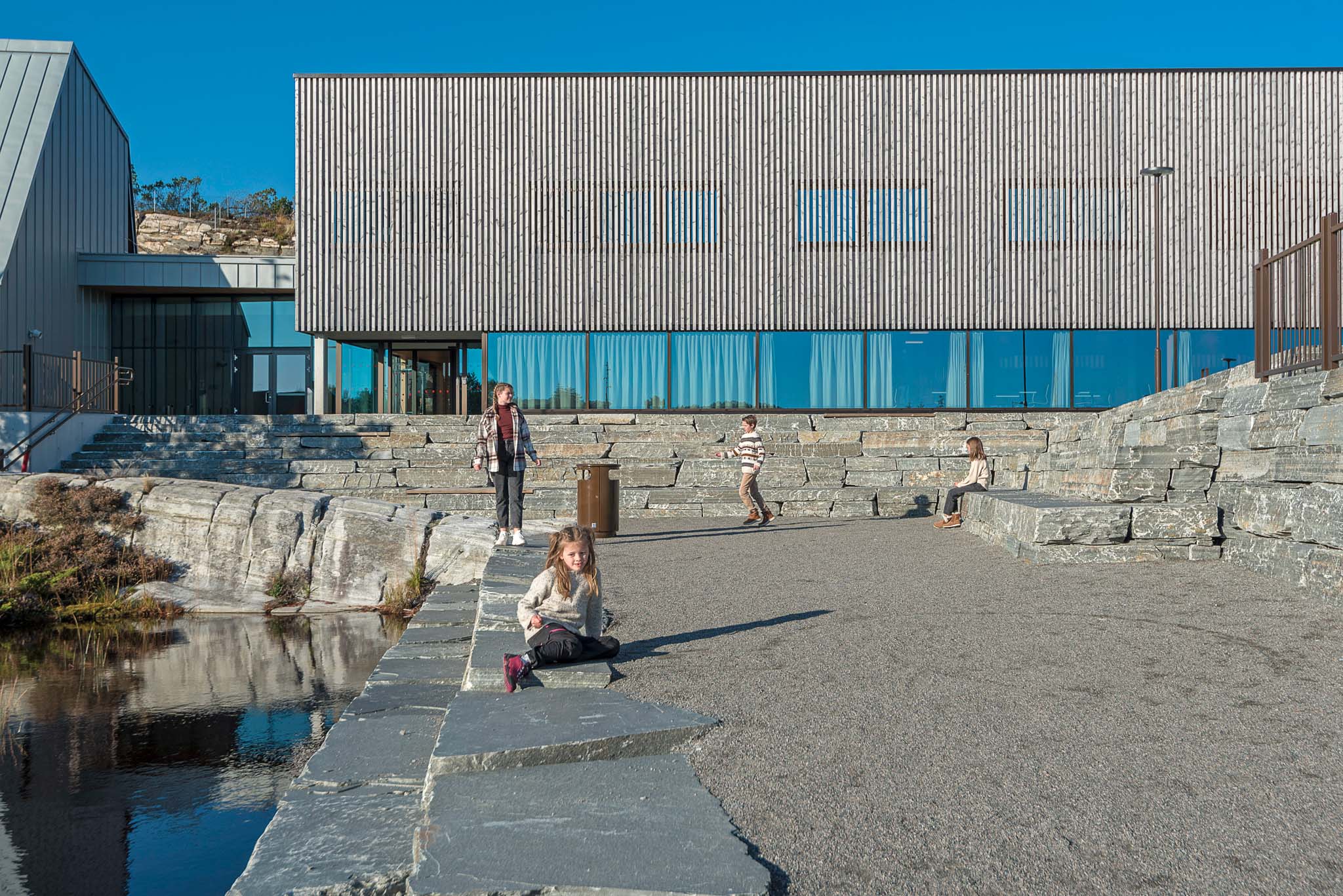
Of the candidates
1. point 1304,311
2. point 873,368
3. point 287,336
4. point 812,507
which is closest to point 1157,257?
point 873,368

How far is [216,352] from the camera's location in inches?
1251

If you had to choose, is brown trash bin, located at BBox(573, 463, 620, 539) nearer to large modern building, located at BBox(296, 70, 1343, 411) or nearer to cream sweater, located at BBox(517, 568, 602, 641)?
cream sweater, located at BBox(517, 568, 602, 641)

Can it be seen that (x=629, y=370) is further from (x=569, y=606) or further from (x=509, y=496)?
(x=569, y=606)

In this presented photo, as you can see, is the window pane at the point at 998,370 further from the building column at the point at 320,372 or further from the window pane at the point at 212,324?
the window pane at the point at 212,324

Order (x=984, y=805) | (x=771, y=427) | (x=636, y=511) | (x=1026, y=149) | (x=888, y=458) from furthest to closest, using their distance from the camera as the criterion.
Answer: (x=1026, y=149), (x=771, y=427), (x=888, y=458), (x=636, y=511), (x=984, y=805)

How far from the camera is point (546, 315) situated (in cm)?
2481

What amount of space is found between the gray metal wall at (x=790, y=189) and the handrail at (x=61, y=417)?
446 cm

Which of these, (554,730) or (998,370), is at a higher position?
(998,370)

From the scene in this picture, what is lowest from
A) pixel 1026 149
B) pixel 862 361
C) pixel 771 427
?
pixel 771 427

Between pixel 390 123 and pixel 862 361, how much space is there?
12265 mm

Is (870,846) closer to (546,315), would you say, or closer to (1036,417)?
(1036,417)

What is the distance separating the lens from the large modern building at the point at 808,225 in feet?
78.9

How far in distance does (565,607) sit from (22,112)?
28496mm

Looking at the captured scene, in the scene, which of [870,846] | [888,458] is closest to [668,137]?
[888,458]
